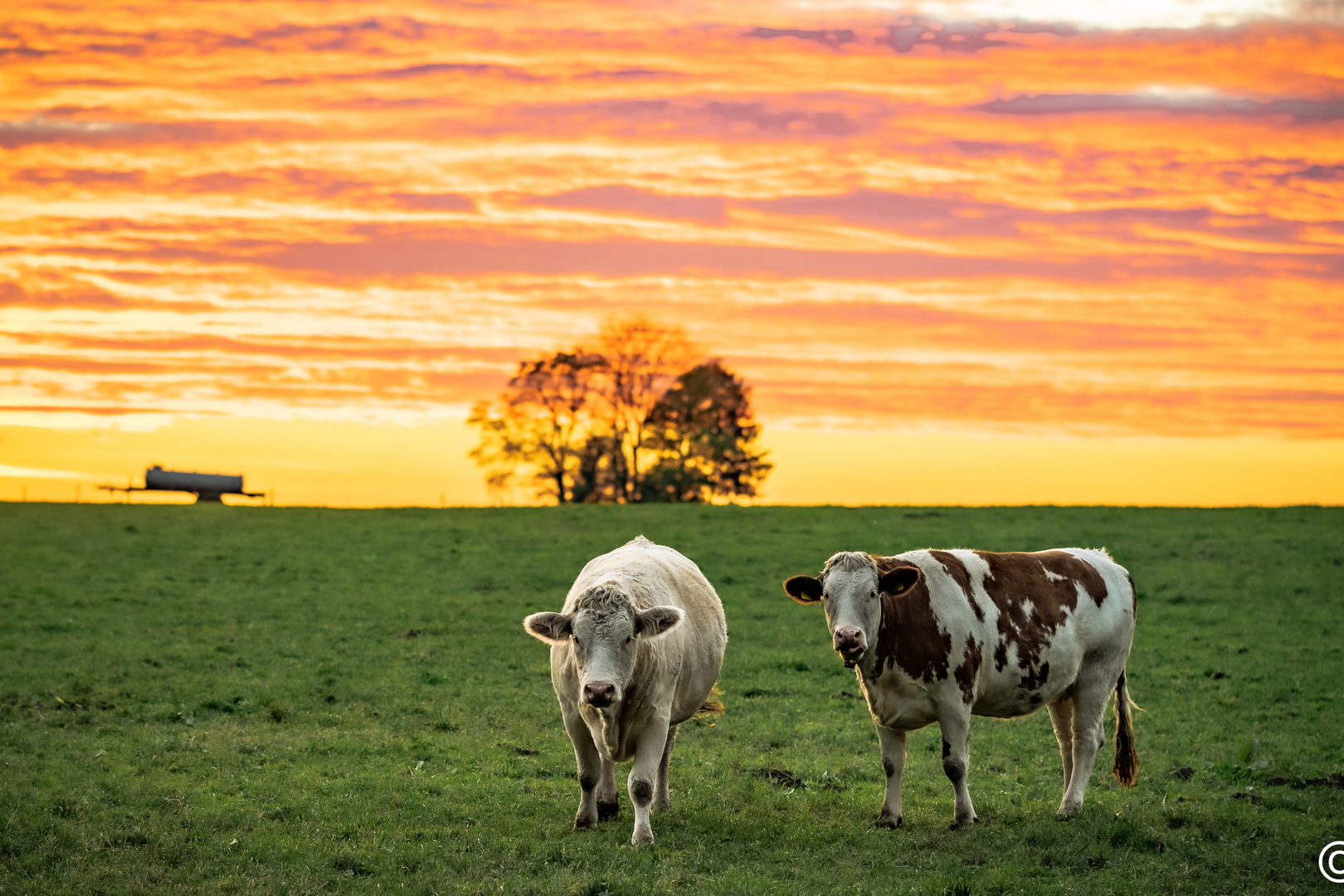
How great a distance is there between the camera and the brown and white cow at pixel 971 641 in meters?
10.8

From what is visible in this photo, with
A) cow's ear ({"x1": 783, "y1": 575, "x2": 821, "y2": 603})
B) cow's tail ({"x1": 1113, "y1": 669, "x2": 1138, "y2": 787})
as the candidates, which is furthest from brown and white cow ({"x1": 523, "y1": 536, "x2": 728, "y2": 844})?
cow's tail ({"x1": 1113, "y1": 669, "x2": 1138, "y2": 787})

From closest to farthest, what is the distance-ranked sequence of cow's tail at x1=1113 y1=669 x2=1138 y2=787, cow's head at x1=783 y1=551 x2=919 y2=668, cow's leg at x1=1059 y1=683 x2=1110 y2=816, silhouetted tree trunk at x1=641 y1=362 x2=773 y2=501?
1. cow's head at x1=783 y1=551 x2=919 y2=668
2. cow's leg at x1=1059 y1=683 x2=1110 y2=816
3. cow's tail at x1=1113 y1=669 x2=1138 y2=787
4. silhouetted tree trunk at x1=641 y1=362 x2=773 y2=501

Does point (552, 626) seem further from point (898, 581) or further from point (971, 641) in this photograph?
point (971, 641)

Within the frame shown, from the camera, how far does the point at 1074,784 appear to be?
11.8m

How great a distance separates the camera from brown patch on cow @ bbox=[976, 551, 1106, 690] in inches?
451

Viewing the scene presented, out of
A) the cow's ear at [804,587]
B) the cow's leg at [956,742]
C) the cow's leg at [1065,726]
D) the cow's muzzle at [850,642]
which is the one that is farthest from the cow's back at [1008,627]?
the cow's muzzle at [850,642]

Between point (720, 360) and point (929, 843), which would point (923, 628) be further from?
point (720, 360)

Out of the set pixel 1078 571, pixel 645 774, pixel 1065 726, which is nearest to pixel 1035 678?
pixel 1065 726

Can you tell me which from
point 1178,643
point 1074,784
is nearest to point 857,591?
point 1074,784

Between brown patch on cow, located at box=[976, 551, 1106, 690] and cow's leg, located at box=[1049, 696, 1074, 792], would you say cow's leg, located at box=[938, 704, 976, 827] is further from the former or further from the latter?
cow's leg, located at box=[1049, 696, 1074, 792]

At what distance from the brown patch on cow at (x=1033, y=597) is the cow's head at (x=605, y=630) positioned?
327 cm

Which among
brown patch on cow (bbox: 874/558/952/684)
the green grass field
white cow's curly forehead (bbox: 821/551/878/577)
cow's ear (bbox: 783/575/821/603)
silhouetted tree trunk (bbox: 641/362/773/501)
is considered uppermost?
silhouetted tree trunk (bbox: 641/362/773/501)

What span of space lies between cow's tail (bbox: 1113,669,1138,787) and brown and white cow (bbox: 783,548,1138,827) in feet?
0.21

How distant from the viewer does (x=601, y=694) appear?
31.7 ft
